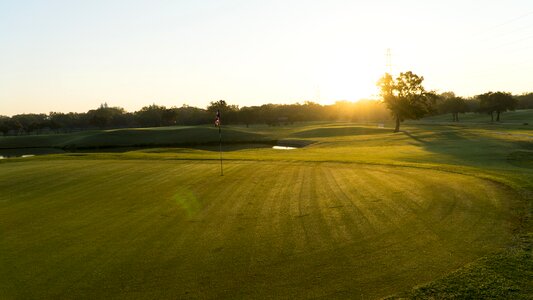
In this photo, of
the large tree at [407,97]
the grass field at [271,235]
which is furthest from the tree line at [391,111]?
the grass field at [271,235]

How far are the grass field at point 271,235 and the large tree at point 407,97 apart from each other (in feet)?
219

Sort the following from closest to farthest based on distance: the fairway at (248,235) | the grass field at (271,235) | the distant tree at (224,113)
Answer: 1. the grass field at (271,235)
2. the fairway at (248,235)
3. the distant tree at (224,113)

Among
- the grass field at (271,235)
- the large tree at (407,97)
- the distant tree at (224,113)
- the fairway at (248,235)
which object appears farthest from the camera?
the distant tree at (224,113)

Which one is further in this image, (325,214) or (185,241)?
(325,214)

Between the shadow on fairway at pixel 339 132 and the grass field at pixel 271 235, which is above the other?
the grass field at pixel 271 235

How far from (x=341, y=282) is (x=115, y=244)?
7.77 metres

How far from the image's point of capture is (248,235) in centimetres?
1488

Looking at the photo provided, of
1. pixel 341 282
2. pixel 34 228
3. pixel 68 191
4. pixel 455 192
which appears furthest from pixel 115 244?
pixel 455 192

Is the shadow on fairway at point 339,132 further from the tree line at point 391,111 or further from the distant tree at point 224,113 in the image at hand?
the distant tree at point 224,113

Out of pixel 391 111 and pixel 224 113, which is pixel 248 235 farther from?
pixel 224 113

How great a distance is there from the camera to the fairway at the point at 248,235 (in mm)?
11102

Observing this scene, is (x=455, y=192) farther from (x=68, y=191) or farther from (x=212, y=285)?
(x=68, y=191)

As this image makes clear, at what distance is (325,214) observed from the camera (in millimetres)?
17125

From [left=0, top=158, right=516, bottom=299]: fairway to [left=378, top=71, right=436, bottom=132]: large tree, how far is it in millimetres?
68705
